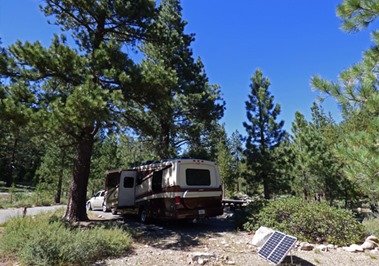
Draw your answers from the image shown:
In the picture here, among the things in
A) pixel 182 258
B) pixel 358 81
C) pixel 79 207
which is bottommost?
pixel 182 258

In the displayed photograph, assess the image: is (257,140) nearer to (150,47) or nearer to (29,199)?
(150,47)

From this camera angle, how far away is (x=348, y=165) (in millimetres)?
4660

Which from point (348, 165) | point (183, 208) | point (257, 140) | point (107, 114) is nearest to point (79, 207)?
point (183, 208)

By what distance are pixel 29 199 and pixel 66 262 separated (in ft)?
66.1

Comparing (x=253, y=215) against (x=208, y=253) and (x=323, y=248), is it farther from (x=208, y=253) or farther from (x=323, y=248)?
(x=208, y=253)

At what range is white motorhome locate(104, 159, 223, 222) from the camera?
31.2ft

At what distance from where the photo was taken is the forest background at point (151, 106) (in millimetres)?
4906

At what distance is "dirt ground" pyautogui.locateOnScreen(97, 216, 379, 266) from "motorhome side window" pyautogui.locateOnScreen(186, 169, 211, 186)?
5.60ft


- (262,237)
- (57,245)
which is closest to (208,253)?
(262,237)

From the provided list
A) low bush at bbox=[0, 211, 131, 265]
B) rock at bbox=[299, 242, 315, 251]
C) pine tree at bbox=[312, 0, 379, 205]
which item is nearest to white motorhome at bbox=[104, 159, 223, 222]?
low bush at bbox=[0, 211, 131, 265]

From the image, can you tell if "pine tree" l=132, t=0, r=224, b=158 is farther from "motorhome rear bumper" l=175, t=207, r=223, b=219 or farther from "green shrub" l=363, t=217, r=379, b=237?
"green shrub" l=363, t=217, r=379, b=237

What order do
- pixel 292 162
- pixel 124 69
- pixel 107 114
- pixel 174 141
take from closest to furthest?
pixel 107 114
pixel 124 69
pixel 174 141
pixel 292 162

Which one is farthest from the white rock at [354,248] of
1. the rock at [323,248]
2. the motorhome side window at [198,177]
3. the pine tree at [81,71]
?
the pine tree at [81,71]

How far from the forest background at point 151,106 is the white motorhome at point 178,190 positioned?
69.2 inches
